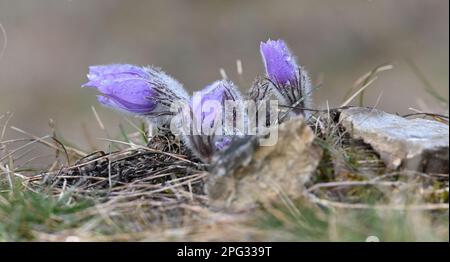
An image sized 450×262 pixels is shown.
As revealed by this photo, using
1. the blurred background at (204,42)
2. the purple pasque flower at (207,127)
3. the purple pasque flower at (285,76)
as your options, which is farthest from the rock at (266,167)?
the blurred background at (204,42)

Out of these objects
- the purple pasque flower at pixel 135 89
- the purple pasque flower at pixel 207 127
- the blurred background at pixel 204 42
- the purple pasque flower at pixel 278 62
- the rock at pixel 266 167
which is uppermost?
the blurred background at pixel 204 42

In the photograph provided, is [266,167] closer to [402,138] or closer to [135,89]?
[402,138]

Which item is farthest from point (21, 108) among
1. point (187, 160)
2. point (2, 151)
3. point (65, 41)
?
point (187, 160)

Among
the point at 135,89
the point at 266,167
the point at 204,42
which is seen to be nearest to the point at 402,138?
the point at 266,167

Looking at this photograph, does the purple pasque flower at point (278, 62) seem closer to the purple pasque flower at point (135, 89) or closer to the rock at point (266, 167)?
the purple pasque flower at point (135, 89)

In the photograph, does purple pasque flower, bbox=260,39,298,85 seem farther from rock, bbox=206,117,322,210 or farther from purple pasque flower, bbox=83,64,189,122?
rock, bbox=206,117,322,210
